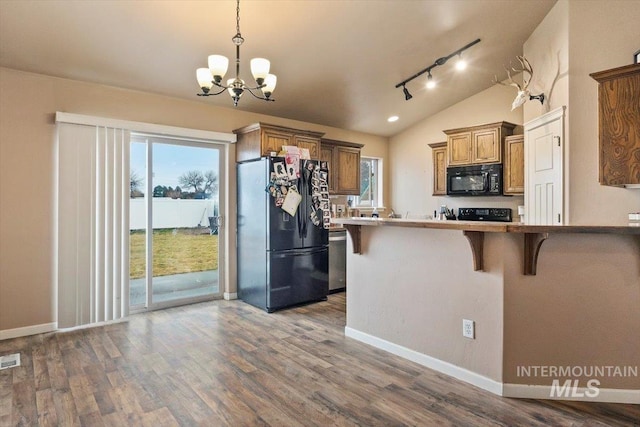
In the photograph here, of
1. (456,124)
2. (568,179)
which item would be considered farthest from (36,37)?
(456,124)

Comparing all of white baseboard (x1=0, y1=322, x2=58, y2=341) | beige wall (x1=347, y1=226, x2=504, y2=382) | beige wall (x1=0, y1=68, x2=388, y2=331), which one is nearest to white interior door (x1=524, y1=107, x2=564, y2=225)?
beige wall (x1=347, y1=226, x2=504, y2=382)

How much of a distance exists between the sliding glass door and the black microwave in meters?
3.56

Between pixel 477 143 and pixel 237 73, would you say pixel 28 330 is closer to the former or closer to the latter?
pixel 237 73

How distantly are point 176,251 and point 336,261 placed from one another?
222 centimetres

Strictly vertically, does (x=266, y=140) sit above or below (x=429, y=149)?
below

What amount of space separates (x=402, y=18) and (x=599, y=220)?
8.49 ft

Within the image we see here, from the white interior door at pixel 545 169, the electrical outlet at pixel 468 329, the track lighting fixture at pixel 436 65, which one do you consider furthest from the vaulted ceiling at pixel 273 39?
the electrical outlet at pixel 468 329

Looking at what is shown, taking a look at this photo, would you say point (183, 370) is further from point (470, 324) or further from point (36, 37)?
point (36, 37)

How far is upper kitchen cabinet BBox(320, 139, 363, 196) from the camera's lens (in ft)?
19.0

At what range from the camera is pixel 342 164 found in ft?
19.6

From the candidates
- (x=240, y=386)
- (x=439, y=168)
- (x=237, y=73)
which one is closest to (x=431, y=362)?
(x=240, y=386)

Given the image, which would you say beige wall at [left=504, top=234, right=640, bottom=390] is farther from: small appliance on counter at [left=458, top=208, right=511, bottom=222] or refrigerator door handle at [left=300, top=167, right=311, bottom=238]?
small appliance on counter at [left=458, top=208, right=511, bottom=222]

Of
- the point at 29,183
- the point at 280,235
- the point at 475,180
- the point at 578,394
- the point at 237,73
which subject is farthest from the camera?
the point at 475,180

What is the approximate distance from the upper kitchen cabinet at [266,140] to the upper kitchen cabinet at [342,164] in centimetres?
65
